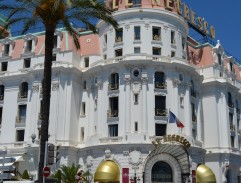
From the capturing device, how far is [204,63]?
199ft

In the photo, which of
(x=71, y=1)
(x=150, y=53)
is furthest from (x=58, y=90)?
(x=71, y=1)

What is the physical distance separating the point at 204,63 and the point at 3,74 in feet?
101

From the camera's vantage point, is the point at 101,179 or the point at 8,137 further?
the point at 8,137

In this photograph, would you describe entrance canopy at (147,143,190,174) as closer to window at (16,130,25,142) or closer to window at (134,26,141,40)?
window at (134,26,141,40)

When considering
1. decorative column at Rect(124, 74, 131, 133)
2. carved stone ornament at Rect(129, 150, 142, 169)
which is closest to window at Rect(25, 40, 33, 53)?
decorative column at Rect(124, 74, 131, 133)

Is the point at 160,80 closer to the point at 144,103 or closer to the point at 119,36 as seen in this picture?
the point at 144,103

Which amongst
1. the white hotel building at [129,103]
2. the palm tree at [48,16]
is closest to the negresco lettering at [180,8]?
the white hotel building at [129,103]

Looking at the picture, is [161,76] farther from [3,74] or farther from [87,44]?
[3,74]

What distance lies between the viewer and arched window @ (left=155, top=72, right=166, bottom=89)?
165ft

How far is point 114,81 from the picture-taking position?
2024 inches

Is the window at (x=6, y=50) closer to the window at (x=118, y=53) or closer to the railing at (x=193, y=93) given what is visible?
the window at (x=118, y=53)

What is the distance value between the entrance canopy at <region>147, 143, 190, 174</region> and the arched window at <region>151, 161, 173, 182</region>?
5.97 feet

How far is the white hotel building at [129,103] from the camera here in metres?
47.3

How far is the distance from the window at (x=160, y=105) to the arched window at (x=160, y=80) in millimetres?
1427
